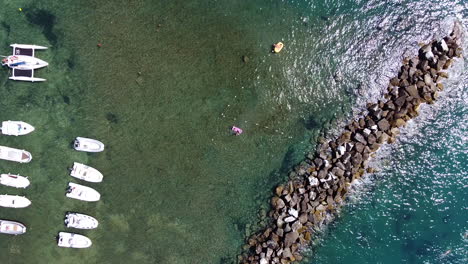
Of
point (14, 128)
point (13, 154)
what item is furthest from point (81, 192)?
point (14, 128)

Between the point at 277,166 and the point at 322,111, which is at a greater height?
the point at 322,111

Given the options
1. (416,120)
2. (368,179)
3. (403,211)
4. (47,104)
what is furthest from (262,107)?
(47,104)

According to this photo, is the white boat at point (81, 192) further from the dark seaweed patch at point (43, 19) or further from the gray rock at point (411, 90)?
the gray rock at point (411, 90)

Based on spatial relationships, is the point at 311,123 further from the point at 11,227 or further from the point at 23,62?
the point at 11,227

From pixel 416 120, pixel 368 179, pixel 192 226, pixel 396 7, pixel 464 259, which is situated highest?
pixel 396 7

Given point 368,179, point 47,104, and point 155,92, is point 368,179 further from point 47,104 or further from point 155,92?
point 47,104

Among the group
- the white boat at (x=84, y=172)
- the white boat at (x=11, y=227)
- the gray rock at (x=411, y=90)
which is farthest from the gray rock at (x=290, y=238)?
the white boat at (x=11, y=227)
